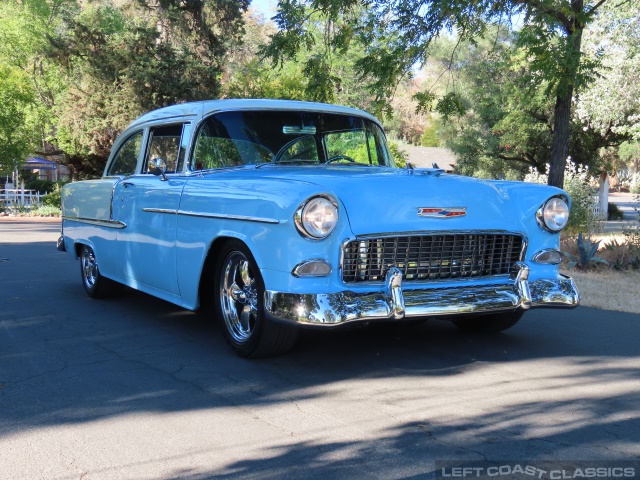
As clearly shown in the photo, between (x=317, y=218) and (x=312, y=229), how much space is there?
74mm

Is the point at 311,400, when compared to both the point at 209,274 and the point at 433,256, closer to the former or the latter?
the point at 433,256

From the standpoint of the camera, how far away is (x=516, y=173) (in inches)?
1353

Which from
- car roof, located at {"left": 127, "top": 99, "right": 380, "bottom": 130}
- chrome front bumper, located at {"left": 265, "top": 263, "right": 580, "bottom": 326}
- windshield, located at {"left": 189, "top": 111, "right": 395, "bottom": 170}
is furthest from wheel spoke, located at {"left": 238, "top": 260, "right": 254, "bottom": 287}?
car roof, located at {"left": 127, "top": 99, "right": 380, "bottom": 130}

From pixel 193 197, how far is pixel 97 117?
24.5 meters

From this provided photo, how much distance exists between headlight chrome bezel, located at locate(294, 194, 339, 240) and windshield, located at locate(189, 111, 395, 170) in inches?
58.1

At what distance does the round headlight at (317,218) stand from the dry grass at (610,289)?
165 inches

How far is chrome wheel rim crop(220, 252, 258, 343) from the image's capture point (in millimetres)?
4930

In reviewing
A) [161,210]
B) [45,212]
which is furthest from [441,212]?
[45,212]

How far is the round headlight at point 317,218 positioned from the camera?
14.2 feet

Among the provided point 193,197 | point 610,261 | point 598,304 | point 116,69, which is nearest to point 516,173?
point 116,69

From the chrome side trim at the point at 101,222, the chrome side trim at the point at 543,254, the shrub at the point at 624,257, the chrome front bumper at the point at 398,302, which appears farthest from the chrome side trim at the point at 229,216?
the shrub at the point at 624,257

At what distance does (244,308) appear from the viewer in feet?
16.5

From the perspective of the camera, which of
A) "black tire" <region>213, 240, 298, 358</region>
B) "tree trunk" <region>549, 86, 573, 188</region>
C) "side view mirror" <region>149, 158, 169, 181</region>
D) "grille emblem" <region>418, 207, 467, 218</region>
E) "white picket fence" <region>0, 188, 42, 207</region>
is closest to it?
"grille emblem" <region>418, 207, 467, 218</region>

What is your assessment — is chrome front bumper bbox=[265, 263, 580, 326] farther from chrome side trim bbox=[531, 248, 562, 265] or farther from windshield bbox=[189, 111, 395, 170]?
windshield bbox=[189, 111, 395, 170]
